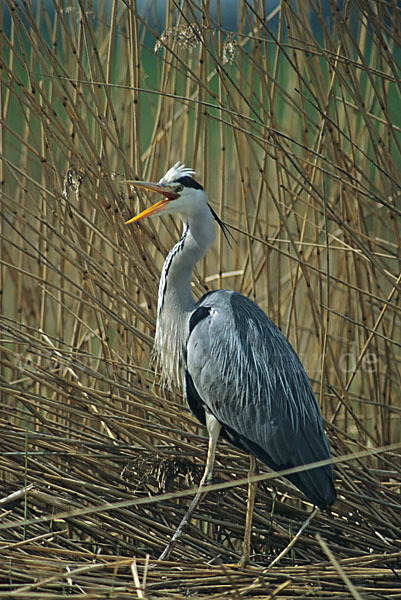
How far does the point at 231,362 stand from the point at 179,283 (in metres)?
0.27

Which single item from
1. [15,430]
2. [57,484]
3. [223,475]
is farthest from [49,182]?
[223,475]

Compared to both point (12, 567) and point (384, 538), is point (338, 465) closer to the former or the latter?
point (384, 538)

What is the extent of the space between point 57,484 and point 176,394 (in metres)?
0.51

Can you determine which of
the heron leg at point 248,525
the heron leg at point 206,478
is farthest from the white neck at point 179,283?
the heron leg at point 248,525

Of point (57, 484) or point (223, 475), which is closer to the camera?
point (57, 484)

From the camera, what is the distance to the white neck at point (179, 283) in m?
2.00

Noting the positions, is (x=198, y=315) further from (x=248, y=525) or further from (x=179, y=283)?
(x=248, y=525)

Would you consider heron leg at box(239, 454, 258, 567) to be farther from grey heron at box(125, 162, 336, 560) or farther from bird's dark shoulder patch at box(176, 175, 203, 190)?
bird's dark shoulder patch at box(176, 175, 203, 190)

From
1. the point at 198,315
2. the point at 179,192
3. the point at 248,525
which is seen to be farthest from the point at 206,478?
the point at 179,192

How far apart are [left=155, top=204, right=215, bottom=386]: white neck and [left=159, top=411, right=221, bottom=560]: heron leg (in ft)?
0.73

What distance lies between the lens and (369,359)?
2447 mm

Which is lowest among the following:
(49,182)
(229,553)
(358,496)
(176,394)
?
(229,553)

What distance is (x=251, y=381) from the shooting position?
1948 mm

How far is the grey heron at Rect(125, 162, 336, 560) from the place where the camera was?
1.91 m
